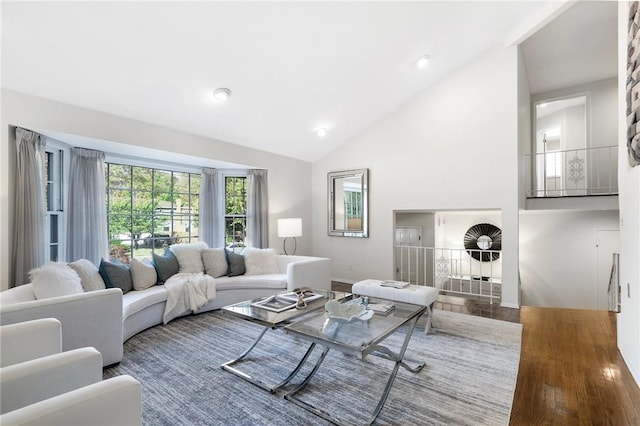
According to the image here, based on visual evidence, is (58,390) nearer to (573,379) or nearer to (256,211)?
(573,379)

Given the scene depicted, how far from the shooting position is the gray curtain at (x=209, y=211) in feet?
16.3

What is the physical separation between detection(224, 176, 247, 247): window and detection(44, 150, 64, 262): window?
2233 mm

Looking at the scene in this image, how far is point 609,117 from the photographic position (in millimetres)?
5488

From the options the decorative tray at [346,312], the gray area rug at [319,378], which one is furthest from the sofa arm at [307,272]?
the decorative tray at [346,312]

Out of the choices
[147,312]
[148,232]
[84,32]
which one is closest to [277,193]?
[148,232]

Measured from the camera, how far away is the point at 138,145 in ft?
12.1

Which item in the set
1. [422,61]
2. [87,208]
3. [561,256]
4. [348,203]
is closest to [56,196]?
[87,208]

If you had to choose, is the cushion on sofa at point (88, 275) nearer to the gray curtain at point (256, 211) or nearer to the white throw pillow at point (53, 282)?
the white throw pillow at point (53, 282)

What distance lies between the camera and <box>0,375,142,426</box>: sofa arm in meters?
0.96

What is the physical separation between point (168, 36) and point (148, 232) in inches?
110

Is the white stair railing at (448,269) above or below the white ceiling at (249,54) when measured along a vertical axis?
below

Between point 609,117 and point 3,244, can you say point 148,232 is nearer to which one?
point 3,244

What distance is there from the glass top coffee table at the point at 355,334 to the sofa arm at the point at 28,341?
134 centimetres

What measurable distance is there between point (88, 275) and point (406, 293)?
326 centimetres
